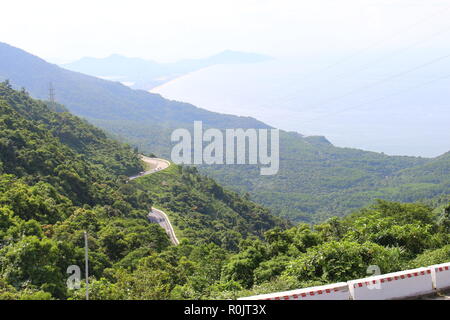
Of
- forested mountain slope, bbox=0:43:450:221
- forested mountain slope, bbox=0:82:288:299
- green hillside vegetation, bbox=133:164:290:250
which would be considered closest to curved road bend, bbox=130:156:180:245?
green hillside vegetation, bbox=133:164:290:250

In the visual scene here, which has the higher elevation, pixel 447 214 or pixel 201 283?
pixel 447 214

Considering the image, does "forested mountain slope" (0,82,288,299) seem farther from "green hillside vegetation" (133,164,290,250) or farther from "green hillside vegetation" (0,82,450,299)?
"green hillside vegetation" (133,164,290,250)

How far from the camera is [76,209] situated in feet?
101

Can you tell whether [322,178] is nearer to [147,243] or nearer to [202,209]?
[202,209]

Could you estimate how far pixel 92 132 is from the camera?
77125mm

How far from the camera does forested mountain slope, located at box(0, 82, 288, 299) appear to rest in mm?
13797

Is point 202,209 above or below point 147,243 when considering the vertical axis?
below

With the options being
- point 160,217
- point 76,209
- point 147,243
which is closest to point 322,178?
point 160,217
